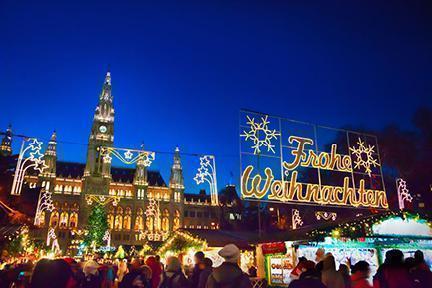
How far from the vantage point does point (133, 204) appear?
257 ft

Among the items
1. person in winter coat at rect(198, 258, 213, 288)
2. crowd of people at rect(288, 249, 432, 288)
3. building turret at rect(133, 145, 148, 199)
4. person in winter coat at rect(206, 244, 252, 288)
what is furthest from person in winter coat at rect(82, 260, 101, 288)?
building turret at rect(133, 145, 148, 199)

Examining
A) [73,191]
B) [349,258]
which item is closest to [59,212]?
[73,191]

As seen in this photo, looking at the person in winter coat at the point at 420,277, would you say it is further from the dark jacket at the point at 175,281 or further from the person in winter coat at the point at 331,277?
the dark jacket at the point at 175,281

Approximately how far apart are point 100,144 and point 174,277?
250 ft

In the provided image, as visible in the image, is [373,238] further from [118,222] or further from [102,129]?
[102,129]

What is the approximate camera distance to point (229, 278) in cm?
322

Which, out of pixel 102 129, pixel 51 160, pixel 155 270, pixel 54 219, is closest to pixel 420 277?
pixel 155 270

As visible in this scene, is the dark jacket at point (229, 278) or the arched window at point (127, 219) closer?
the dark jacket at point (229, 278)

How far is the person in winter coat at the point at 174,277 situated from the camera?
17.7ft

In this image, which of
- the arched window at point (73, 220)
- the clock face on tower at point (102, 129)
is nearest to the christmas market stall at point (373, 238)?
the arched window at point (73, 220)

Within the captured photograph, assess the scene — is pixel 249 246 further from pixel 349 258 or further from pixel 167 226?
pixel 167 226

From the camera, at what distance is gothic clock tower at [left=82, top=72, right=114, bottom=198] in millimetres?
75188

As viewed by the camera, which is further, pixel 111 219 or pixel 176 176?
pixel 176 176

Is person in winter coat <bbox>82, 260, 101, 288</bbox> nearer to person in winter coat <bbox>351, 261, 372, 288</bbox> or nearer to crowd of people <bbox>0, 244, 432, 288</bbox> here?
crowd of people <bbox>0, 244, 432, 288</bbox>
